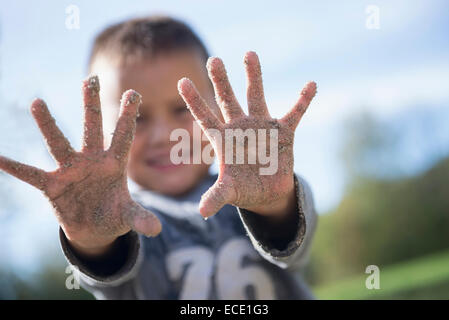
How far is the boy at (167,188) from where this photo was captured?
→ 1.53 m

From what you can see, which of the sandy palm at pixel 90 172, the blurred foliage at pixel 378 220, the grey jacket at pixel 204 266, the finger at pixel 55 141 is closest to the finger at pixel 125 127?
the sandy palm at pixel 90 172

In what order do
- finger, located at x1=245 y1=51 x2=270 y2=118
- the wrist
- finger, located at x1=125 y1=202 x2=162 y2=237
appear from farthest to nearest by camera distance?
the wrist, finger, located at x1=245 y1=51 x2=270 y2=118, finger, located at x1=125 y1=202 x2=162 y2=237

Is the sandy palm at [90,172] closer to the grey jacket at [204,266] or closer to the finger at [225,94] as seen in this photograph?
the finger at [225,94]

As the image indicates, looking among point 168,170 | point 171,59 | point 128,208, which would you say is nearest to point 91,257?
point 128,208

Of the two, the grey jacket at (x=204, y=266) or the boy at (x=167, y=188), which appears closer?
the boy at (x=167, y=188)

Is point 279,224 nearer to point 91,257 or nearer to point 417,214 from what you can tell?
point 91,257

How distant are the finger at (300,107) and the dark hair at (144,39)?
4.60 feet

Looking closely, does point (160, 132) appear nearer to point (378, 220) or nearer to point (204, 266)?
point (204, 266)

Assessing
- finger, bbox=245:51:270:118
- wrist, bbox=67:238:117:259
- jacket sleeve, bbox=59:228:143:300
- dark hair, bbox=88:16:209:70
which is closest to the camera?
finger, bbox=245:51:270:118

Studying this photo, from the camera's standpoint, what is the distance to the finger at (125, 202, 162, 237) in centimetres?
138

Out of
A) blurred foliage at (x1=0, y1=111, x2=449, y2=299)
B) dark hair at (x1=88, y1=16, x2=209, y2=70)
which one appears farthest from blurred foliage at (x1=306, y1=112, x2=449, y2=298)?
dark hair at (x1=88, y1=16, x2=209, y2=70)

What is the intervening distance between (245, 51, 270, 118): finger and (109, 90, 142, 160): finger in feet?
1.24

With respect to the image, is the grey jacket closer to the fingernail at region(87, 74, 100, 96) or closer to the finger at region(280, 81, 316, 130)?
the finger at region(280, 81, 316, 130)

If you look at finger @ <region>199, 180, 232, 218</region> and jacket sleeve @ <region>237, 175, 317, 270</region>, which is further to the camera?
jacket sleeve @ <region>237, 175, 317, 270</region>
